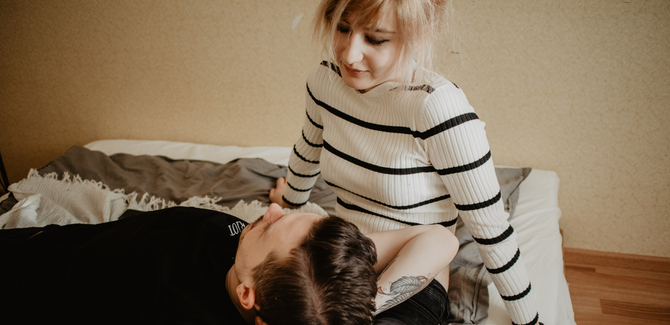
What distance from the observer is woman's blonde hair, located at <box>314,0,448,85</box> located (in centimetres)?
68

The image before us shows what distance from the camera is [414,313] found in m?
0.71

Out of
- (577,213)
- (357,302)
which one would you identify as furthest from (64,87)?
(577,213)

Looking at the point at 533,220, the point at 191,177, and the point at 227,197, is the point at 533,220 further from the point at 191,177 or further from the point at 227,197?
the point at 191,177

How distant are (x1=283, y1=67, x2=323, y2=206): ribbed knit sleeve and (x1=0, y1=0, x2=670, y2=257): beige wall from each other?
2.55ft

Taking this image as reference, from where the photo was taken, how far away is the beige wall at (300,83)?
1.40 meters

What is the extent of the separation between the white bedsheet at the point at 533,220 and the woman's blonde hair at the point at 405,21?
2.10 feet

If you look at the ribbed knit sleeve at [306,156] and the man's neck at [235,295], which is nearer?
the man's neck at [235,295]

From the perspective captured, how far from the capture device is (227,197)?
54.0 inches

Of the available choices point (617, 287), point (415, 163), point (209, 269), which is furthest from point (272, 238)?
point (617, 287)

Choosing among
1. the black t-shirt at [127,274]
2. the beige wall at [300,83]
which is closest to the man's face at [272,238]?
the black t-shirt at [127,274]

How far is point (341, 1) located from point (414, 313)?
2.09 ft

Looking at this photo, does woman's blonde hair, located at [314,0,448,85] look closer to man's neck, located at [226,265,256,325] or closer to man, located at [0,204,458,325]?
man, located at [0,204,458,325]

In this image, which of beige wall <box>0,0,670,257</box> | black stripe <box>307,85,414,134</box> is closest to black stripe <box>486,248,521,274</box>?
black stripe <box>307,85,414,134</box>

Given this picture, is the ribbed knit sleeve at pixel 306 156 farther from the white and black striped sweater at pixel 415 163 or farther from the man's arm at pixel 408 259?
the man's arm at pixel 408 259
